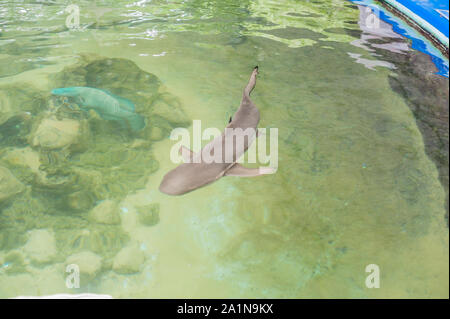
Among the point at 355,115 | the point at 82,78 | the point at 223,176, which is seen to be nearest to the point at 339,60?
the point at 355,115

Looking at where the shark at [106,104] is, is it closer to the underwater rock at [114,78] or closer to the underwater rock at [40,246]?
the underwater rock at [114,78]

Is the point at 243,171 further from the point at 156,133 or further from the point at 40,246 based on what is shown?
the point at 40,246

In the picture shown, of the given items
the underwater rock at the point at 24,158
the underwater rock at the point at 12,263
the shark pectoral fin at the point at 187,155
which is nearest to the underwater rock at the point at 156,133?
the shark pectoral fin at the point at 187,155

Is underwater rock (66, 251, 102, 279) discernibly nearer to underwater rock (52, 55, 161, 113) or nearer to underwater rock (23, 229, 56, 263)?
underwater rock (23, 229, 56, 263)

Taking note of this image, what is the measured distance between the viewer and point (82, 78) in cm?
491

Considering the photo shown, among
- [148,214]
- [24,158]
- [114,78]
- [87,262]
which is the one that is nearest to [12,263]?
[87,262]

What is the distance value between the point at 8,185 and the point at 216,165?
7.11 ft

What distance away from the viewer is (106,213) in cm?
305

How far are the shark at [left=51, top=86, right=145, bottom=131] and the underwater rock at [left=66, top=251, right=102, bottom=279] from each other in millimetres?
1767

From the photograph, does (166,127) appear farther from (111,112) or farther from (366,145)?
(366,145)

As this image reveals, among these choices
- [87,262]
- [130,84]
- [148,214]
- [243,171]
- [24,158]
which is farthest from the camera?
[130,84]

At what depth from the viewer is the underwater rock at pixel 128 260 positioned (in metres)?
2.65

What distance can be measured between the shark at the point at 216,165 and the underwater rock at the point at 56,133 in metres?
1.40
